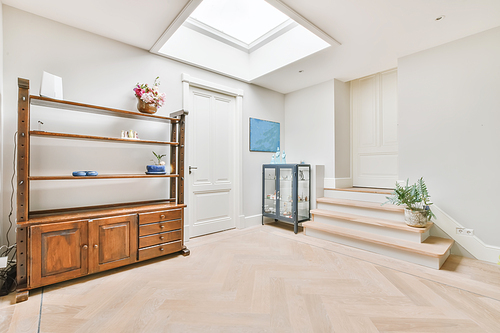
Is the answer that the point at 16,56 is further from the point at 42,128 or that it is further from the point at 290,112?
the point at 290,112

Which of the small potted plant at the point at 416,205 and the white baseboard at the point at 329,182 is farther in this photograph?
the white baseboard at the point at 329,182

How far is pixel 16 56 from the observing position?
2.13 meters

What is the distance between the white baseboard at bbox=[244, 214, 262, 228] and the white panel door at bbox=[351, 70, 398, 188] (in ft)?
6.15

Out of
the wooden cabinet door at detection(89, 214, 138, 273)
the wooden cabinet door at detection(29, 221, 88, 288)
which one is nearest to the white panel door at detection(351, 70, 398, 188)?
the wooden cabinet door at detection(89, 214, 138, 273)

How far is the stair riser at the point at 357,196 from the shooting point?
3340mm

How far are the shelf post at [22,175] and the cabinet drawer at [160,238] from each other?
89cm

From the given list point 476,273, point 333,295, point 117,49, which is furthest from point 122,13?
point 476,273

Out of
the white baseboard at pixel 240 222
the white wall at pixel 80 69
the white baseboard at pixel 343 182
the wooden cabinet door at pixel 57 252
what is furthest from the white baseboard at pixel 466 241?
the wooden cabinet door at pixel 57 252

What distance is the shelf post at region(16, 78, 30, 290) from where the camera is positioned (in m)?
1.81

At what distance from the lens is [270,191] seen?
4164 mm

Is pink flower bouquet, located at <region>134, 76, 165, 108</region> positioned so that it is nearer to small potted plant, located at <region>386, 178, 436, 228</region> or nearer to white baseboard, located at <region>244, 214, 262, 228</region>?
white baseboard, located at <region>244, 214, 262, 228</region>

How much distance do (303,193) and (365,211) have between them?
38.6 inches

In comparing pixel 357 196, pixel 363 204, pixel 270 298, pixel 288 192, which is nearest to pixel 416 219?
pixel 363 204

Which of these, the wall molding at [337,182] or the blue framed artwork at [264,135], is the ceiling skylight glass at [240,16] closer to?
the blue framed artwork at [264,135]
